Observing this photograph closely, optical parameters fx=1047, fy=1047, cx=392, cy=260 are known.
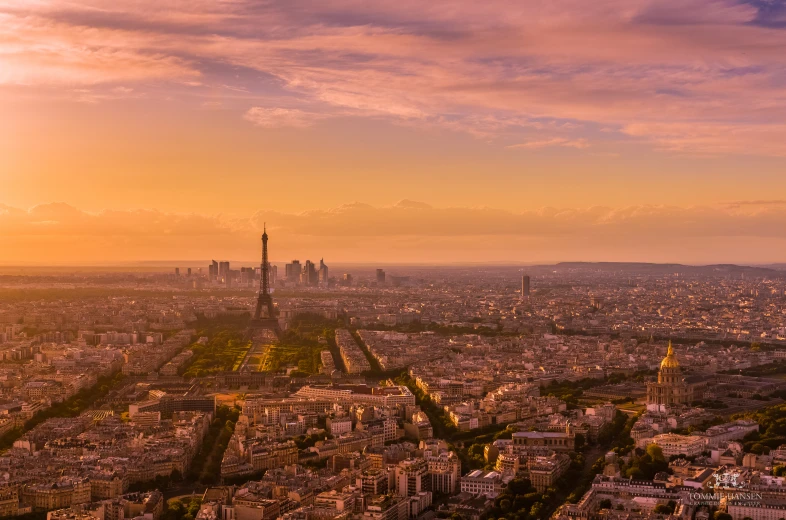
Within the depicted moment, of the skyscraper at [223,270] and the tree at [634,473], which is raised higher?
the skyscraper at [223,270]

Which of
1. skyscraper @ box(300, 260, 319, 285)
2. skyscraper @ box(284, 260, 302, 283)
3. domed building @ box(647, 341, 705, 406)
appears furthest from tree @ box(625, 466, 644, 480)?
skyscraper @ box(284, 260, 302, 283)

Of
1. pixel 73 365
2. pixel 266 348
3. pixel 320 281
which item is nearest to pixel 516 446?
pixel 73 365

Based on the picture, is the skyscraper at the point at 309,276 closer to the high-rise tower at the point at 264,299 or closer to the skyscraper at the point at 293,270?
the skyscraper at the point at 293,270

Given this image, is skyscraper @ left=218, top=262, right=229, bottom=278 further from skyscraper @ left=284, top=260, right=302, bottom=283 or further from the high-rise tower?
the high-rise tower

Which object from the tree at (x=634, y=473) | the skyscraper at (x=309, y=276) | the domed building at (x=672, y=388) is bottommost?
the tree at (x=634, y=473)

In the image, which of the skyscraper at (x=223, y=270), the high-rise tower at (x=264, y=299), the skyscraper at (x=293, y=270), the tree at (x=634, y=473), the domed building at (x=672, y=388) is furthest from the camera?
the skyscraper at (x=293, y=270)

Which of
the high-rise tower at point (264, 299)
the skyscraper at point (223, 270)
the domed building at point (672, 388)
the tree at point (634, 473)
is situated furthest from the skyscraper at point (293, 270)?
the tree at point (634, 473)

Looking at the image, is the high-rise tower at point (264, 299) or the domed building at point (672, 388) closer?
the domed building at point (672, 388)

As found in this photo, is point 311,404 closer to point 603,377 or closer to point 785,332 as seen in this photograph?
point 603,377
